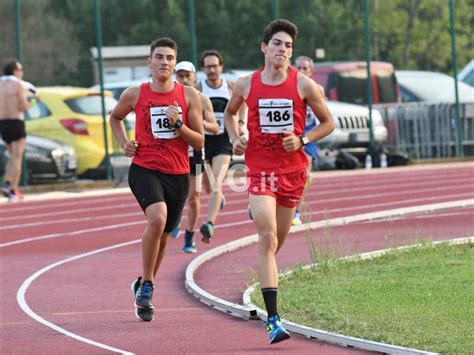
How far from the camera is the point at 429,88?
119ft

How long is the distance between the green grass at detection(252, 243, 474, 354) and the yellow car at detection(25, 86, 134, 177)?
519 inches

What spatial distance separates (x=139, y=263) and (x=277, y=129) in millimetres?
5155

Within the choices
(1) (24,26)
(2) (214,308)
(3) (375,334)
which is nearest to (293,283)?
(2) (214,308)

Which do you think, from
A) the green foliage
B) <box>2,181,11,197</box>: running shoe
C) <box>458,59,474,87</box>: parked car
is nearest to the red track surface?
<box>2,181,11,197</box>: running shoe

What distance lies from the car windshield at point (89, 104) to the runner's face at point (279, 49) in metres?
16.9

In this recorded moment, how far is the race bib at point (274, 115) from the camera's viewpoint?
10.1 metres

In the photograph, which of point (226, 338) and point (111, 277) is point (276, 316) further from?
point (111, 277)

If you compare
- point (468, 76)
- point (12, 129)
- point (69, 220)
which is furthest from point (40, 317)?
point (468, 76)

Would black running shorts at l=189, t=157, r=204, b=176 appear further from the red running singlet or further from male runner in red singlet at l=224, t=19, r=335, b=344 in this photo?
the red running singlet

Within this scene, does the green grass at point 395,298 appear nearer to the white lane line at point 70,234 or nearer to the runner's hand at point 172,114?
the runner's hand at point 172,114

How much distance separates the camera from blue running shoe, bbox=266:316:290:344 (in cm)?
931

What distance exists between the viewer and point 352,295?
11188 millimetres

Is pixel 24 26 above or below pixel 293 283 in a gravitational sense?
above

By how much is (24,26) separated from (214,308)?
17917 mm
